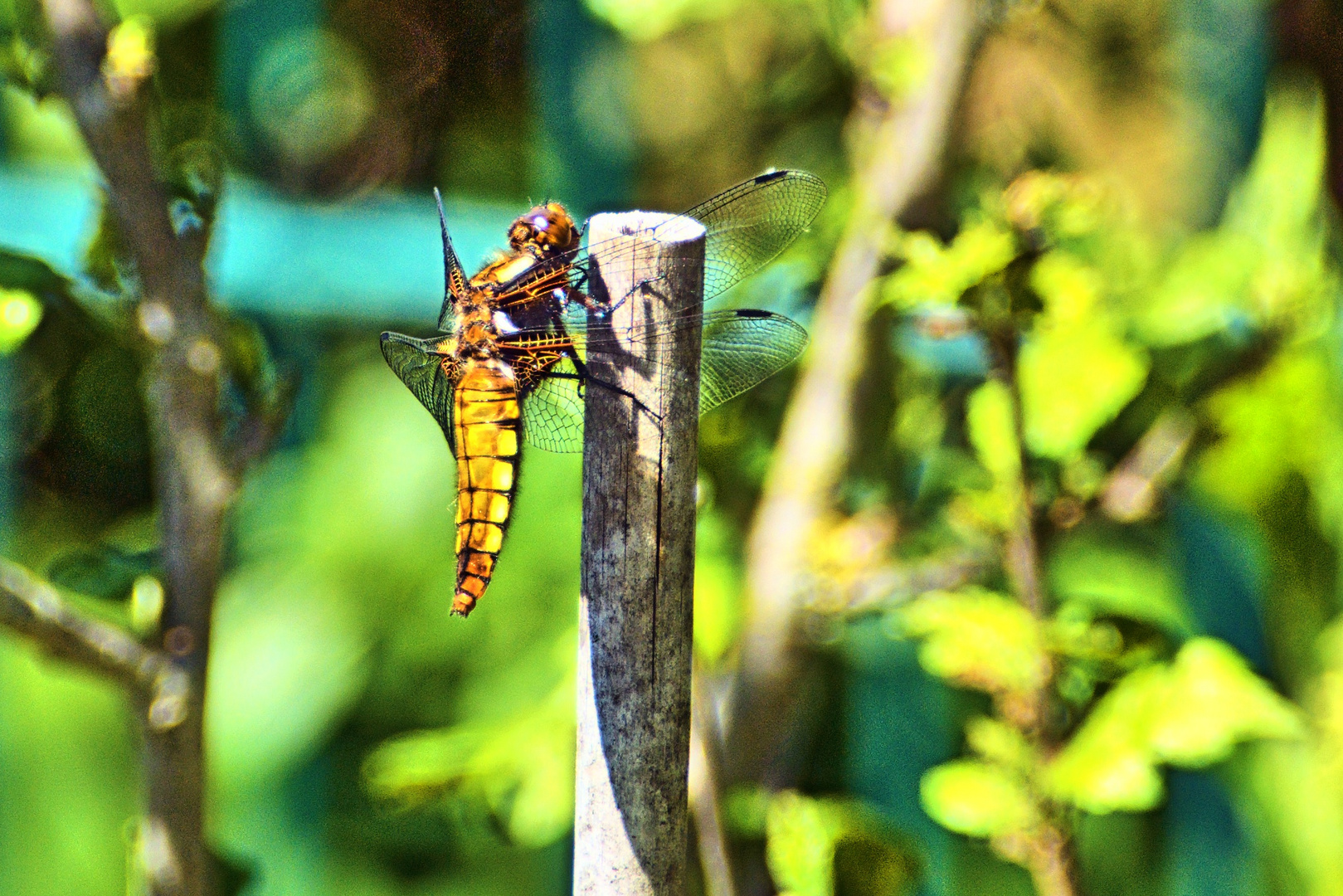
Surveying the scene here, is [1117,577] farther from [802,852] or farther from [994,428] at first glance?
[802,852]

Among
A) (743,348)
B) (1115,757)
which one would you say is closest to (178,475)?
(743,348)

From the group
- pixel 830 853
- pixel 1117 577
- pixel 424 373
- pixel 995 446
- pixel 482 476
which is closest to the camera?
pixel 482 476

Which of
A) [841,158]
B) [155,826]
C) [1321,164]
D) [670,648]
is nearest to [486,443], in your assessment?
[670,648]

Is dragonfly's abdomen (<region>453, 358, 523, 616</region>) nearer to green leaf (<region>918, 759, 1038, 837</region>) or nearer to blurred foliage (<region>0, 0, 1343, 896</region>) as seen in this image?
blurred foliage (<region>0, 0, 1343, 896</region>)

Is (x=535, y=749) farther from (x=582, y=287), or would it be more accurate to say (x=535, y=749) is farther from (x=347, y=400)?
(x=347, y=400)

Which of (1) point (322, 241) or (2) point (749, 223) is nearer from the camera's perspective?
(2) point (749, 223)

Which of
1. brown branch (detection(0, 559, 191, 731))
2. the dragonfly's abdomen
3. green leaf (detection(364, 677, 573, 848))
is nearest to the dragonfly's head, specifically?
the dragonfly's abdomen

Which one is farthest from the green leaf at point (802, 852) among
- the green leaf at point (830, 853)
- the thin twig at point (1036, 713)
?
the thin twig at point (1036, 713)
